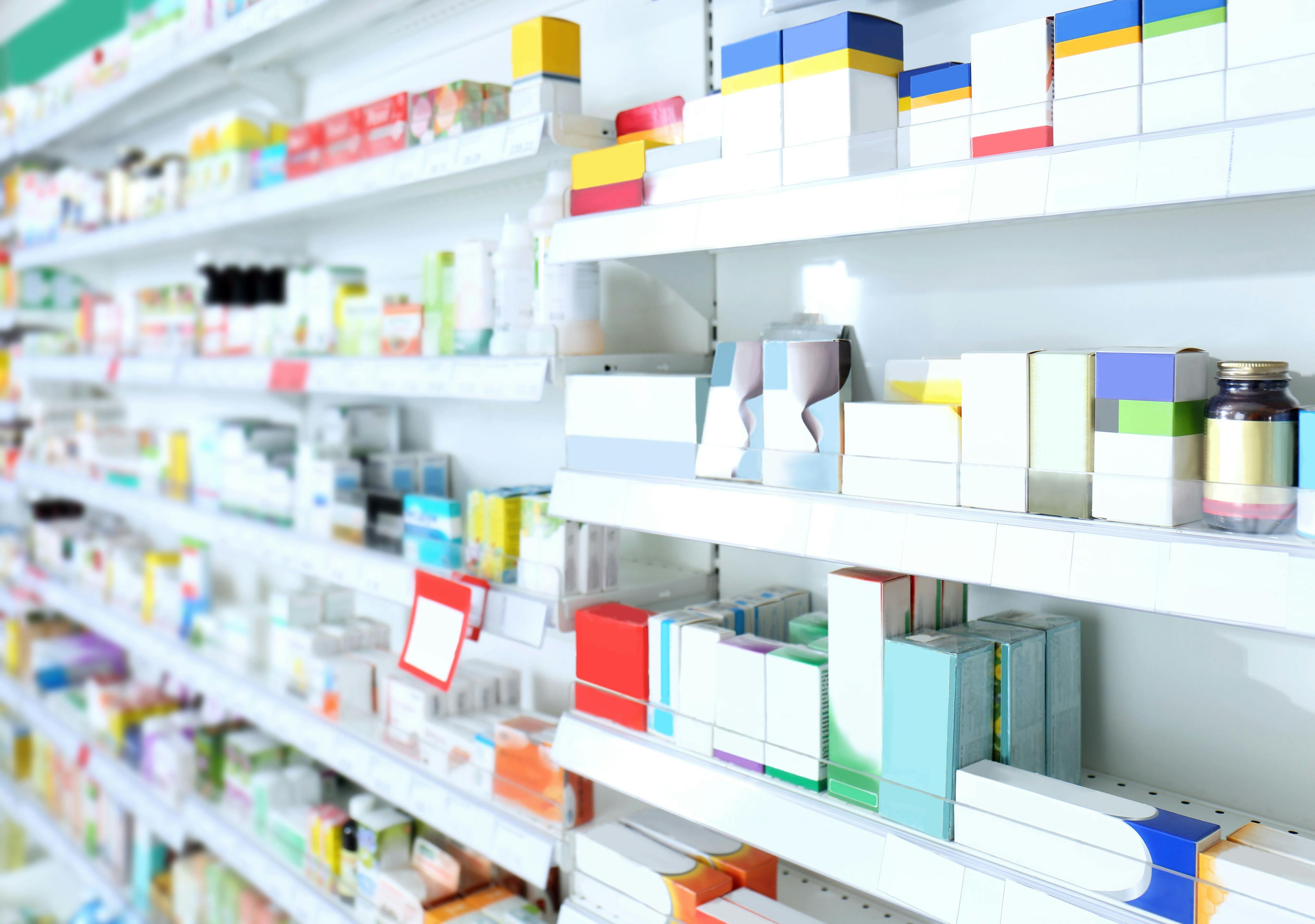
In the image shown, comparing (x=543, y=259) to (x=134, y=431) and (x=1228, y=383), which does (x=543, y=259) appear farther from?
(x=134, y=431)

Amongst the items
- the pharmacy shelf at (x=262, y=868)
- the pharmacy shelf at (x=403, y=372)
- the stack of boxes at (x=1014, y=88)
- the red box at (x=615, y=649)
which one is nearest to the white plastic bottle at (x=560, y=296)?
the pharmacy shelf at (x=403, y=372)

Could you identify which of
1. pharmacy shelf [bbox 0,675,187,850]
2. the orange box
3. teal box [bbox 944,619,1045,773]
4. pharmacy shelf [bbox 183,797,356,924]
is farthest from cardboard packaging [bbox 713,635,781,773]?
pharmacy shelf [bbox 0,675,187,850]

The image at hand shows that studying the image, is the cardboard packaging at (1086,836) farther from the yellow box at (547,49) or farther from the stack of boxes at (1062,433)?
the yellow box at (547,49)

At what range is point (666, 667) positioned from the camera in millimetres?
1498

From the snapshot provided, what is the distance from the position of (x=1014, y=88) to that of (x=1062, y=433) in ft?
1.20

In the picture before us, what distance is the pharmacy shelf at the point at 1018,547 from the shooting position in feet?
2.95

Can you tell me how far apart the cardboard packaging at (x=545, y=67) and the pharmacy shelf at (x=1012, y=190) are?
1.16 ft

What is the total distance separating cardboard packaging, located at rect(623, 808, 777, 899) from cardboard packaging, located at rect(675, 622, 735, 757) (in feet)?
0.64

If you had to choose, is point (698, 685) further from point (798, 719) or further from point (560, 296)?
point (560, 296)

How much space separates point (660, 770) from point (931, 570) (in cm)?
55

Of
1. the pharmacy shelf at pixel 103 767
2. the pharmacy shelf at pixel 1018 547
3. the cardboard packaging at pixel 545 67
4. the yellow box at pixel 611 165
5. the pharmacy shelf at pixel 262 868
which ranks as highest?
the cardboard packaging at pixel 545 67

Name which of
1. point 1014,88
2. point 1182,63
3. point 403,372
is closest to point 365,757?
point 403,372

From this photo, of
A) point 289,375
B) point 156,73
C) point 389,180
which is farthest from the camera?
point 156,73

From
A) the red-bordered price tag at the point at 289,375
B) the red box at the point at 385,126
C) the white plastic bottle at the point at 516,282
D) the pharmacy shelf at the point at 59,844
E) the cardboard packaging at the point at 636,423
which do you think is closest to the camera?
the cardboard packaging at the point at 636,423
